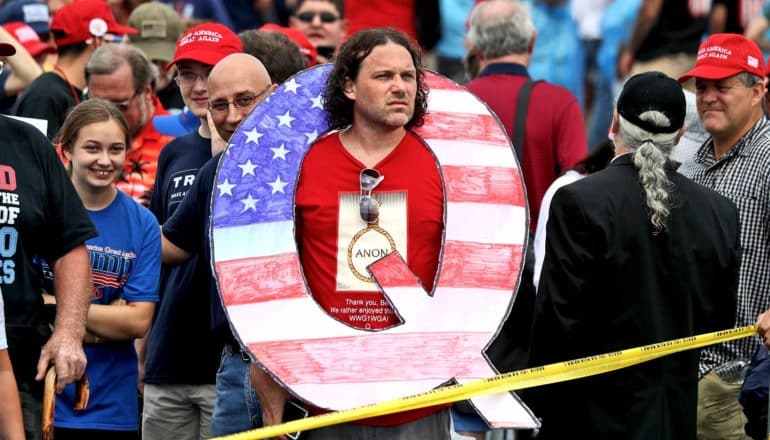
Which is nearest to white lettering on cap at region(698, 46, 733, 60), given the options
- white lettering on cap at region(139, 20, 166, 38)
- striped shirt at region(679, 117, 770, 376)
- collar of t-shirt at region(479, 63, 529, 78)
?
striped shirt at region(679, 117, 770, 376)

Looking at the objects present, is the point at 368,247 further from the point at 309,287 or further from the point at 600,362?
the point at 600,362

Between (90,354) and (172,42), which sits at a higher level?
(172,42)

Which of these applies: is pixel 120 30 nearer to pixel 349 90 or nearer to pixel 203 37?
pixel 203 37

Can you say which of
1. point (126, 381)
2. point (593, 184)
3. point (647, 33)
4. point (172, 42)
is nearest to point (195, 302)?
point (126, 381)

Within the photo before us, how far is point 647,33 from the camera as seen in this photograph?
13.0m

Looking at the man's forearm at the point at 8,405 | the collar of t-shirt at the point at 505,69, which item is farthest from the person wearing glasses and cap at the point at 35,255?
the collar of t-shirt at the point at 505,69

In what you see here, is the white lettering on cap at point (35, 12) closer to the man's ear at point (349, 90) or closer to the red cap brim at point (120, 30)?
the red cap brim at point (120, 30)

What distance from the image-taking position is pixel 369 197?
546cm

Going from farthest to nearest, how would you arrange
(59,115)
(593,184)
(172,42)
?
1. (172,42)
2. (59,115)
3. (593,184)

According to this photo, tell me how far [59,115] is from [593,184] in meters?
3.68

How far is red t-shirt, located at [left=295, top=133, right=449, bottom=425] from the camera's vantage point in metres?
5.44

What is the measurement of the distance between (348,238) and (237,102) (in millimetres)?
1090

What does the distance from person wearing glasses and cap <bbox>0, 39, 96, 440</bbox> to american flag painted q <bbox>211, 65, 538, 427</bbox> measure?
0.57 m

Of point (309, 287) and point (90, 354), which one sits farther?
point (90, 354)
